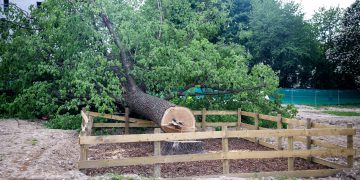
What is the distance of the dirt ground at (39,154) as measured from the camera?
285 inches

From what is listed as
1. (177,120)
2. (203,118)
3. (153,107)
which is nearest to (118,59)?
(153,107)

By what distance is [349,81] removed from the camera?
46.3 m

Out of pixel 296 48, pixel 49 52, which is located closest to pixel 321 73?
pixel 296 48

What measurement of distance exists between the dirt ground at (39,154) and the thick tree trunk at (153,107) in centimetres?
228

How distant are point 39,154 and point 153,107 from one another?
3.36 meters

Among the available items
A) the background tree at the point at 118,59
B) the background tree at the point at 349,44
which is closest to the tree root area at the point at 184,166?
the background tree at the point at 118,59

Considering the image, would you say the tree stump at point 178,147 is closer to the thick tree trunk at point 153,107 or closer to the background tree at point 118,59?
the thick tree trunk at point 153,107

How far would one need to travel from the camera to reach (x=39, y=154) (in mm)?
9445

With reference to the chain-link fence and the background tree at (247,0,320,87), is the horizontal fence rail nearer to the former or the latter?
the chain-link fence

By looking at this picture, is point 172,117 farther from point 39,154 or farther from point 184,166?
point 39,154

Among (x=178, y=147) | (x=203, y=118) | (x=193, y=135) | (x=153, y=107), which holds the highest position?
(x=153, y=107)

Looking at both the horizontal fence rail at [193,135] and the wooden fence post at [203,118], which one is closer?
the horizontal fence rail at [193,135]

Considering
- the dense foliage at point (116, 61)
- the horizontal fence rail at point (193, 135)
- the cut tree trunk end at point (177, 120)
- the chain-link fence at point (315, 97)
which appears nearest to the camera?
the horizontal fence rail at point (193, 135)

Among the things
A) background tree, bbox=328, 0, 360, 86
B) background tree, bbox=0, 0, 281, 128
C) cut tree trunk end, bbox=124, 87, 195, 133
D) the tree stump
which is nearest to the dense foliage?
background tree, bbox=0, 0, 281, 128
